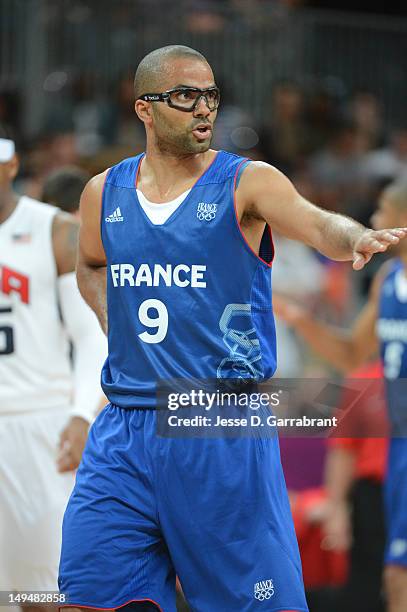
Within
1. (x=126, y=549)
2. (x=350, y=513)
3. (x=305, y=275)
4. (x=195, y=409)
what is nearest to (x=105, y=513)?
(x=126, y=549)

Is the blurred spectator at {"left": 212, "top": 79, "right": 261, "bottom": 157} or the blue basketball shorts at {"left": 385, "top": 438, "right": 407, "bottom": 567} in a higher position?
the blurred spectator at {"left": 212, "top": 79, "right": 261, "bottom": 157}

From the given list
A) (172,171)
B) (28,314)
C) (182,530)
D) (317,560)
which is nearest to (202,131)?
(172,171)

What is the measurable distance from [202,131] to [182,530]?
1.51 meters

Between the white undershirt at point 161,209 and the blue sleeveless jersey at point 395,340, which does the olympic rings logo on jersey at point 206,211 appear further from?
the blue sleeveless jersey at point 395,340

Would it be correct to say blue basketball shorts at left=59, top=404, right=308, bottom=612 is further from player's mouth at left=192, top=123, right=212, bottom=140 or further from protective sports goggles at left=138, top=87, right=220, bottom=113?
protective sports goggles at left=138, top=87, right=220, bottom=113

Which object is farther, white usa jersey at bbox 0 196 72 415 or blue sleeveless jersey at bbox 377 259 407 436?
blue sleeveless jersey at bbox 377 259 407 436

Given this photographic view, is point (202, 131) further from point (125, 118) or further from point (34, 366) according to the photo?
point (125, 118)

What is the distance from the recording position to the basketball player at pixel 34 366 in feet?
19.5

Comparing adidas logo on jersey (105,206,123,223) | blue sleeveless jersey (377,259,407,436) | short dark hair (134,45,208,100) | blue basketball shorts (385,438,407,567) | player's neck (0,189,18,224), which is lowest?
blue basketball shorts (385,438,407,567)

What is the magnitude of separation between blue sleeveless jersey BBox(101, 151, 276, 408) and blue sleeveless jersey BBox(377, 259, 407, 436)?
10.7ft

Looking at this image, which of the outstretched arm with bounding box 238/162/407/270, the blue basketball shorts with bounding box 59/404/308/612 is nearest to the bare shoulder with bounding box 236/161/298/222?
the outstretched arm with bounding box 238/162/407/270

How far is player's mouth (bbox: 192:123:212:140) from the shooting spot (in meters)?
4.49

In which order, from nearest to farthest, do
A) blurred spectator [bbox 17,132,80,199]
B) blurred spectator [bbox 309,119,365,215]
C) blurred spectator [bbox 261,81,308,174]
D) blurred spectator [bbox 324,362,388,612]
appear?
blurred spectator [bbox 324,362,388,612], blurred spectator [bbox 17,132,80,199], blurred spectator [bbox 309,119,365,215], blurred spectator [bbox 261,81,308,174]

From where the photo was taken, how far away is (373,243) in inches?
149
